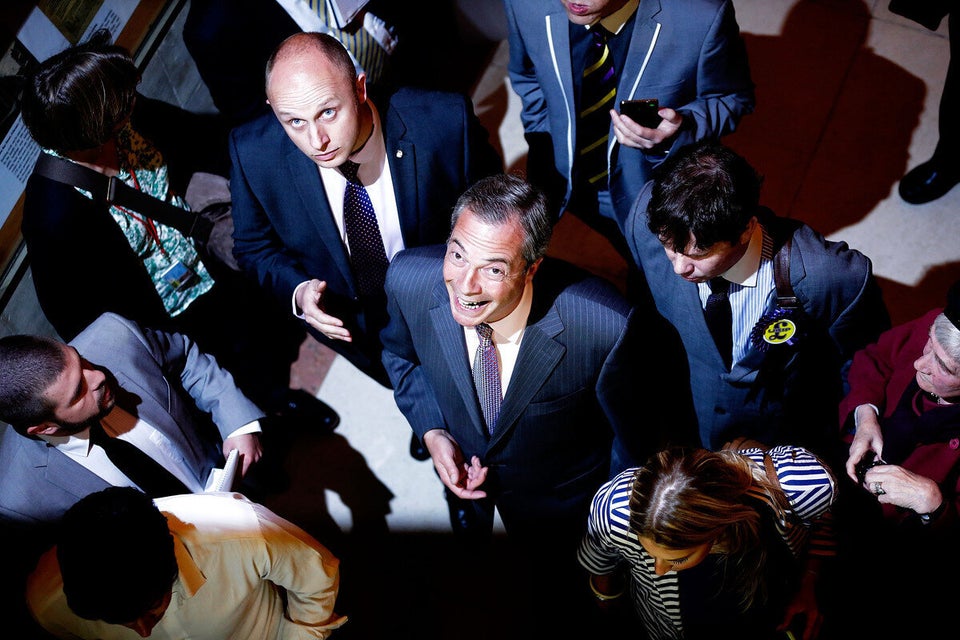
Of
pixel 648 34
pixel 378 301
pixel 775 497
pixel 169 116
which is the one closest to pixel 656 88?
pixel 648 34

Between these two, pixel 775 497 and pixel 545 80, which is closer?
pixel 775 497

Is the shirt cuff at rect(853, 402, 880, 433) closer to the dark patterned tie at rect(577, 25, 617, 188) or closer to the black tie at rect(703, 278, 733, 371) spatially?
the black tie at rect(703, 278, 733, 371)

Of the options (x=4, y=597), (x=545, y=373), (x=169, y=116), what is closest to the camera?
(x=545, y=373)

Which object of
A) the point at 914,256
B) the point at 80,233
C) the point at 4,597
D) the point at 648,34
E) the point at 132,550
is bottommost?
the point at 4,597

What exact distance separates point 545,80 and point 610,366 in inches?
51.2

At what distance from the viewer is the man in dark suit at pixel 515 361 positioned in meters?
2.20

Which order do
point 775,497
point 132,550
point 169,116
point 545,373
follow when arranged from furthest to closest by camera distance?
point 169,116
point 545,373
point 775,497
point 132,550

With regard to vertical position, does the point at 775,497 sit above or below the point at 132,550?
below

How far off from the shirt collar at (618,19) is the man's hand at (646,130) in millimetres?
333

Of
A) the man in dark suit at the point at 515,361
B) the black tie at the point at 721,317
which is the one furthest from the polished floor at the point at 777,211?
the black tie at the point at 721,317

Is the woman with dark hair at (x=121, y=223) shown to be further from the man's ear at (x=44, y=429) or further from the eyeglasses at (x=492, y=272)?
the eyeglasses at (x=492, y=272)

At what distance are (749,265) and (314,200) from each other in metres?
1.55

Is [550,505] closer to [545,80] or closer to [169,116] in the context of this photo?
[545,80]

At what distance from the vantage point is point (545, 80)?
2926 millimetres
